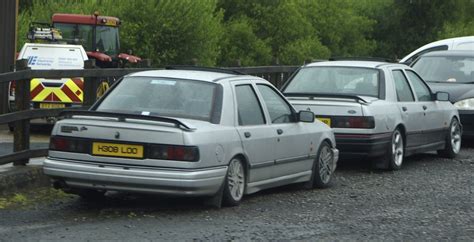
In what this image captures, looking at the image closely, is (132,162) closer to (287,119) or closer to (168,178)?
(168,178)

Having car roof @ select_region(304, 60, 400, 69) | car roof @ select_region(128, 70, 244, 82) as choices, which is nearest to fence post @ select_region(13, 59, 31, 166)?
car roof @ select_region(128, 70, 244, 82)

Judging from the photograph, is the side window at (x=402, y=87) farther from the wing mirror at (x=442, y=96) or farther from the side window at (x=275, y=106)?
the side window at (x=275, y=106)

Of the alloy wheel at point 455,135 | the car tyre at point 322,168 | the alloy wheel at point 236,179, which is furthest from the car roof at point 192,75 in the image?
the alloy wheel at point 455,135

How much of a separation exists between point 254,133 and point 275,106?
87cm

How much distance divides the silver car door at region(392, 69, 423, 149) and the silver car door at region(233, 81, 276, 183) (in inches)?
154

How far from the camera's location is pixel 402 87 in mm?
14250

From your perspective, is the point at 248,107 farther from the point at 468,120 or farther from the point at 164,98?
the point at 468,120

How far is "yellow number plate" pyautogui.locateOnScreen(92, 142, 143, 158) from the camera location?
8.97 metres

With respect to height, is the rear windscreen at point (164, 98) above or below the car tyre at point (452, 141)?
above

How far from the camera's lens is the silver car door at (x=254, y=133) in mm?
9867

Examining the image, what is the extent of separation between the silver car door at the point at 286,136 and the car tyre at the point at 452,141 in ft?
15.8

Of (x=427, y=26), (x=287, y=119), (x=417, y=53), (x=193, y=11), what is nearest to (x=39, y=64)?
(x=417, y=53)

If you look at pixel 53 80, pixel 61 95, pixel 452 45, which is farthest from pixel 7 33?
pixel 452 45

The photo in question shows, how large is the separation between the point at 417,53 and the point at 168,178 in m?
13.9
